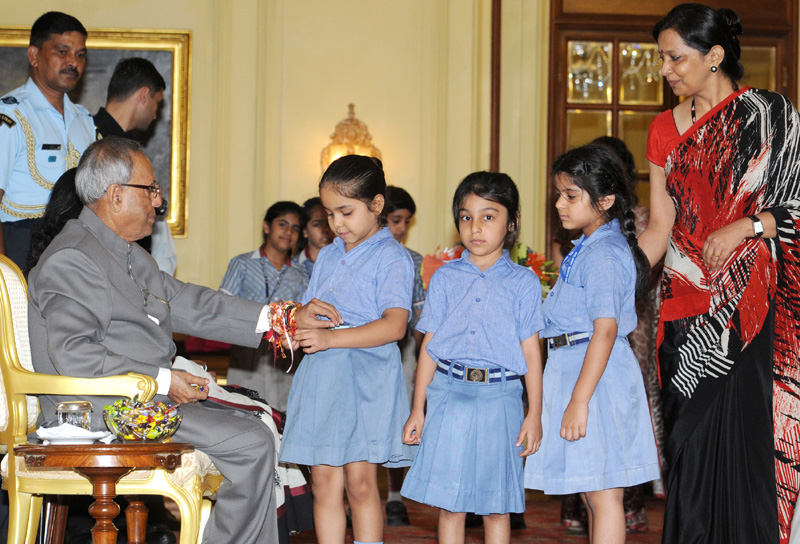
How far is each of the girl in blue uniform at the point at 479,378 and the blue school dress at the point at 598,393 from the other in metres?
0.06

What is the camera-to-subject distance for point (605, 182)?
3.08 metres

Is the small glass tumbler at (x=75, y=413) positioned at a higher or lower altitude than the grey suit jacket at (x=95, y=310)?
lower

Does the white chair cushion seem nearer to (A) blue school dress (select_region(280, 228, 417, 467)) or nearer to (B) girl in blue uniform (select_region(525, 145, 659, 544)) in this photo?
(A) blue school dress (select_region(280, 228, 417, 467))

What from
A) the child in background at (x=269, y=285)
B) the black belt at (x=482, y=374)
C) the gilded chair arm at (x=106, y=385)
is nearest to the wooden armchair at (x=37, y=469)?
the gilded chair arm at (x=106, y=385)

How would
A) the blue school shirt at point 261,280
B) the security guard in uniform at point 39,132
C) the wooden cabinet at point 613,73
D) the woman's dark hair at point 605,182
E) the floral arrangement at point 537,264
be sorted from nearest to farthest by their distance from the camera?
the woman's dark hair at point 605,182, the security guard in uniform at point 39,132, the floral arrangement at point 537,264, the blue school shirt at point 261,280, the wooden cabinet at point 613,73

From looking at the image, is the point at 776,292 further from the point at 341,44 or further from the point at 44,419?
the point at 341,44

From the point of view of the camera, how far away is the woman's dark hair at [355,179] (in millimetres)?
3221

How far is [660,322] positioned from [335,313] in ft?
3.73

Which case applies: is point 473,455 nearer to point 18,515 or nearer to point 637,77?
point 18,515

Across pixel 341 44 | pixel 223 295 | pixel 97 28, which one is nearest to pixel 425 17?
pixel 341 44

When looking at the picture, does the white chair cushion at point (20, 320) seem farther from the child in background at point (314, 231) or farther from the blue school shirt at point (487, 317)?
the child in background at point (314, 231)

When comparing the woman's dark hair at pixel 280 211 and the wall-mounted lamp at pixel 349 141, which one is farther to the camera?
the wall-mounted lamp at pixel 349 141

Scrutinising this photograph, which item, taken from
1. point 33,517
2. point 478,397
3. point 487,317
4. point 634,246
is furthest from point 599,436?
point 33,517

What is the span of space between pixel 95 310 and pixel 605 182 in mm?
1725
